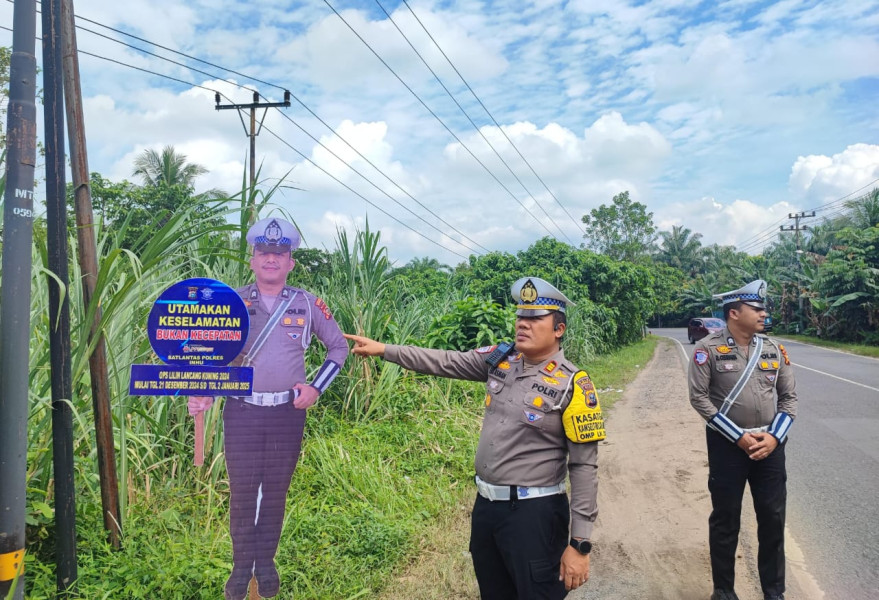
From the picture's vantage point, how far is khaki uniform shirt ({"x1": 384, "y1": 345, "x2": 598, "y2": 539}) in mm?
2375

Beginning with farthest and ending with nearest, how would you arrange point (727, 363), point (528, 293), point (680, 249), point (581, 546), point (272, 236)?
point (680, 249) → point (727, 363) → point (272, 236) → point (528, 293) → point (581, 546)

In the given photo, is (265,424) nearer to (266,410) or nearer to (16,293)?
(266,410)

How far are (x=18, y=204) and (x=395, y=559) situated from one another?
2589mm

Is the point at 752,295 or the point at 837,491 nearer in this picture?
the point at 752,295

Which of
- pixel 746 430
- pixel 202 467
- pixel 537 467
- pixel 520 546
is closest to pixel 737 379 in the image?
pixel 746 430

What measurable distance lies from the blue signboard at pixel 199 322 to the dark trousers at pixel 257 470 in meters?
0.25

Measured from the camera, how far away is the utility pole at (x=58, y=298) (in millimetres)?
2531

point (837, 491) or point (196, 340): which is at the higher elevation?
point (196, 340)

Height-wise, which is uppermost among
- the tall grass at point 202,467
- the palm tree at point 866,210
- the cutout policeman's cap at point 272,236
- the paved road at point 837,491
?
the palm tree at point 866,210

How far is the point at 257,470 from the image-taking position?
2598mm

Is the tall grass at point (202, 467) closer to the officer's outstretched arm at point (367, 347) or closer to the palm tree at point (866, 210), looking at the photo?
the officer's outstretched arm at point (367, 347)

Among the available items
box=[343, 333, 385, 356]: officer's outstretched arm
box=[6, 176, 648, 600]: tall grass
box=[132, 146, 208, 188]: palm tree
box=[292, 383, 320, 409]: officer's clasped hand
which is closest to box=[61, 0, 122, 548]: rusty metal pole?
box=[6, 176, 648, 600]: tall grass

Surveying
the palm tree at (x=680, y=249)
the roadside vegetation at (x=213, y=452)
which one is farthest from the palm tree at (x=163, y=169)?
the palm tree at (x=680, y=249)

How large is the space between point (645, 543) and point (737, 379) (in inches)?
59.1
